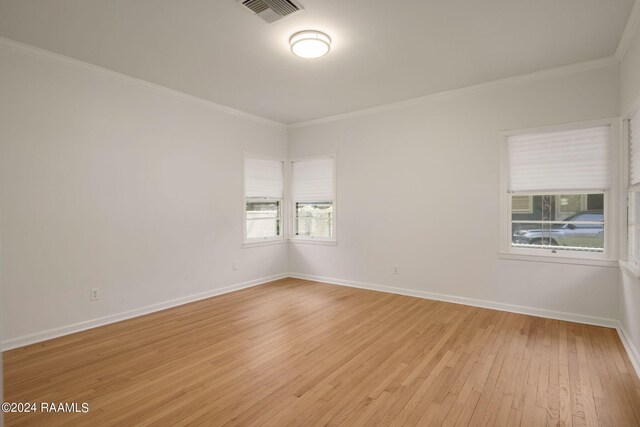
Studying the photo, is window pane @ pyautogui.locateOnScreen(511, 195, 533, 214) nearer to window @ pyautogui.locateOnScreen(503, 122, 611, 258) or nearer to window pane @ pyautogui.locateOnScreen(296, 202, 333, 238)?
window @ pyautogui.locateOnScreen(503, 122, 611, 258)

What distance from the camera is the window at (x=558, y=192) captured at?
380 centimetres

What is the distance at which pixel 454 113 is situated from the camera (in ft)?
15.4

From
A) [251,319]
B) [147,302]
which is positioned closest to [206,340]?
[251,319]

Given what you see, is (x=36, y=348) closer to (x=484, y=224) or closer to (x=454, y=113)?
(x=484, y=224)

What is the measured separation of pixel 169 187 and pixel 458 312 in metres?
4.01

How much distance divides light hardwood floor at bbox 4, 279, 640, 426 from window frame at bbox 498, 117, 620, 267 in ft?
2.36

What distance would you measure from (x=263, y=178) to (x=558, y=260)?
4397 mm

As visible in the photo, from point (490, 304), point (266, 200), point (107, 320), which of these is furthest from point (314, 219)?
point (107, 320)

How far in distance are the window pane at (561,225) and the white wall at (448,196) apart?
0.81ft

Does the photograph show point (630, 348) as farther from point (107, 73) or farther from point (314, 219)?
point (107, 73)

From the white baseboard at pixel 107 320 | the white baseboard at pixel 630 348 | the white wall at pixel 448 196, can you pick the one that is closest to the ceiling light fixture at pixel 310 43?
the white wall at pixel 448 196

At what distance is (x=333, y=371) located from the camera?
9.29 ft

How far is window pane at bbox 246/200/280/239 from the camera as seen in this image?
19.1 ft

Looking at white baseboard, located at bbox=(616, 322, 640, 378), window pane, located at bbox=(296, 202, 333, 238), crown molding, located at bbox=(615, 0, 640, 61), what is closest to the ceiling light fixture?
crown molding, located at bbox=(615, 0, 640, 61)
